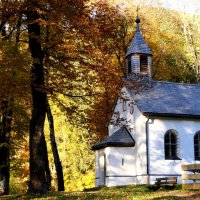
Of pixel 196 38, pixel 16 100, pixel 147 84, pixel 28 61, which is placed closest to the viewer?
pixel 28 61

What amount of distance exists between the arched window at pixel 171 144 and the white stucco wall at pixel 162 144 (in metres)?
0.22

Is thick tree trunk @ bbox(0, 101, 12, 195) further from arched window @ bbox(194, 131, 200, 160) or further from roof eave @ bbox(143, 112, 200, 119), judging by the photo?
arched window @ bbox(194, 131, 200, 160)

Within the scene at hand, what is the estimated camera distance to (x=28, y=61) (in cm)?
1577

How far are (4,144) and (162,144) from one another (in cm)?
1140

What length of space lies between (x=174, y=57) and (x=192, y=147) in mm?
15312

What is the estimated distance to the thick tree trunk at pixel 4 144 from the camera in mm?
19716

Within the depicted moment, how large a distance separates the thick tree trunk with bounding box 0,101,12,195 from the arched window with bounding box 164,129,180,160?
1085 cm

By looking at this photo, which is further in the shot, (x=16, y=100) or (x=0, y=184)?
(x=0, y=184)

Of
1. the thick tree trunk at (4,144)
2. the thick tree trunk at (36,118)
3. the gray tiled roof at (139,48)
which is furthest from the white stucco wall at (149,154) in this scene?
the thick tree trunk at (36,118)

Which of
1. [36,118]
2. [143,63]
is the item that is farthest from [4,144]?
[143,63]

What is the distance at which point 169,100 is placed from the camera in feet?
93.6

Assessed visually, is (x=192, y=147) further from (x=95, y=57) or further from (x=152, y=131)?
(x=95, y=57)

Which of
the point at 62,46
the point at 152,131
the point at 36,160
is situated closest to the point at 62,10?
the point at 62,46

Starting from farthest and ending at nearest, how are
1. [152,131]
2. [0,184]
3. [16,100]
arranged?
1. [152,131]
2. [0,184]
3. [16,100]
